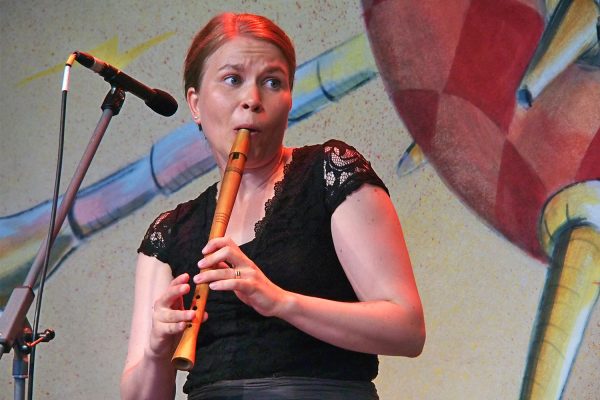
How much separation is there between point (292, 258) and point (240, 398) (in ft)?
0.81

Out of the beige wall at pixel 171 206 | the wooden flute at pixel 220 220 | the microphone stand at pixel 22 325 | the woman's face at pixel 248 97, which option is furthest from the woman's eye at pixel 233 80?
the beige wall at pixel 171 206

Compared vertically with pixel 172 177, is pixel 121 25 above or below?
above

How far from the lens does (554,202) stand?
2492mm

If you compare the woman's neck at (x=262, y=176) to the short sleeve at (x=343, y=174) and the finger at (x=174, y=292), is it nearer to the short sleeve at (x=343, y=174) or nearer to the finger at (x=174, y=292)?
the short sleeve at (x=343, y=174)

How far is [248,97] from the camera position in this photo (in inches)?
67.6

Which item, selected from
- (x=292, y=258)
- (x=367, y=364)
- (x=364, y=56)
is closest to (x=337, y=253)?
(x=292, y=258)

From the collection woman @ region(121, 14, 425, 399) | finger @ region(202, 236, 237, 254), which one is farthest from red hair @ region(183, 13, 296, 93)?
finger @ region(202, 236, 237, 254)

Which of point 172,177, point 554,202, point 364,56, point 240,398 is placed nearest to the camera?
point 240,398

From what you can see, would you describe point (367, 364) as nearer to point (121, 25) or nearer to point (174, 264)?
point (174, 264)

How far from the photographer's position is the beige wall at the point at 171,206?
8.32 feet

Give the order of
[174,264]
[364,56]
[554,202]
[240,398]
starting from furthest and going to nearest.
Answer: [364,56] → [554,202] → [174,264] → [240,398]

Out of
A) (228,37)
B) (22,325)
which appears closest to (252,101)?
(228,37)

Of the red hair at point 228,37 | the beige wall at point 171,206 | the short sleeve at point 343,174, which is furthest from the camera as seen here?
the beige wall at point 171,206

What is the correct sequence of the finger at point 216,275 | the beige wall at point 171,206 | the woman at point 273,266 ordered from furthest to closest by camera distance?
the beige wall at point 171,206 < the woman at point 273,266 < the finger at point 216,275
